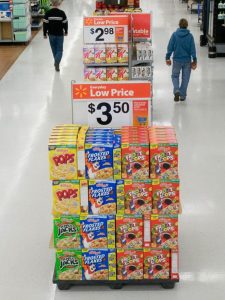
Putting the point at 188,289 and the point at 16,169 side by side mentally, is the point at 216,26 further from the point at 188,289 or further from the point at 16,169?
the point at 188,289

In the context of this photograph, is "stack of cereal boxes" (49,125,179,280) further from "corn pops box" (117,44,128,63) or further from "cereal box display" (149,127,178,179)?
"corn pops box" (117,44,128,63)

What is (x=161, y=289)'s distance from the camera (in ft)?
18.1

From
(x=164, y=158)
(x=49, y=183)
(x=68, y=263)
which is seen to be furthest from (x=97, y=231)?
(x=49, y=183)

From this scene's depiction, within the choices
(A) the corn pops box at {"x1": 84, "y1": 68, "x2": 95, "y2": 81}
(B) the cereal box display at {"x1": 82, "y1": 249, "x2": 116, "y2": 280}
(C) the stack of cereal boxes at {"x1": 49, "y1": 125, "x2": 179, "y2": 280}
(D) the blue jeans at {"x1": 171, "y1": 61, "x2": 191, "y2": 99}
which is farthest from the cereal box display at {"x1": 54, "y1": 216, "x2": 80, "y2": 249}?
(D) the blue jeans at {"x1": 171, "y1": 61, "x2": 191, "y2": 99}

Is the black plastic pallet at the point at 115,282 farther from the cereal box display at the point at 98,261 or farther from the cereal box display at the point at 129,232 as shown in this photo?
the cereal box display at the point at 129,232

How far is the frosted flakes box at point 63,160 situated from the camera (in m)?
5.14

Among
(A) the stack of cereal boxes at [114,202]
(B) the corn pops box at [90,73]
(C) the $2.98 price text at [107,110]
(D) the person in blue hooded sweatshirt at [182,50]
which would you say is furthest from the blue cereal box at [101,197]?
(D) the person in blue hooded sweatshirt at [182,50]

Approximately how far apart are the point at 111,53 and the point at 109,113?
13.0 ft

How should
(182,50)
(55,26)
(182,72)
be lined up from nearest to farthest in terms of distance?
(182,50)
(182,72)
(55,26)

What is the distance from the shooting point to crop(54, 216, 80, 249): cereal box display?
535 centimetres

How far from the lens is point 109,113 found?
5.71 metres

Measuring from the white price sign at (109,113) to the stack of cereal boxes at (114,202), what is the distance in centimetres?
19

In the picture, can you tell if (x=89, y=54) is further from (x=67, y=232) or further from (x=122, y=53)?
(x=67, y=232)

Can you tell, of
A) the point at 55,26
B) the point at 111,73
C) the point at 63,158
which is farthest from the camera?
the point at 55,26
